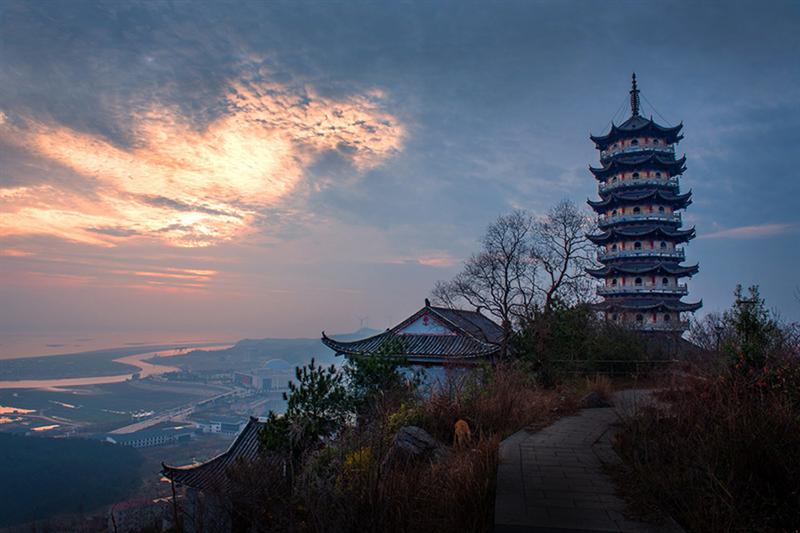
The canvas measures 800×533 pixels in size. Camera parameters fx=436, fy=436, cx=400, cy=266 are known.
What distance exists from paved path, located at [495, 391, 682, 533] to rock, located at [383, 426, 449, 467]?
2.64 ft

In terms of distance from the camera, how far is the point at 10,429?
54688 millimetres

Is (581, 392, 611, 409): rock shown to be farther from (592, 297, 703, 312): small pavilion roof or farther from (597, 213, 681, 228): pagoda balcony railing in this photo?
(597, 213, 681, 228): pagoda balcony railing

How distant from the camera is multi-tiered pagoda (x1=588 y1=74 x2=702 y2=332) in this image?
91.4ft

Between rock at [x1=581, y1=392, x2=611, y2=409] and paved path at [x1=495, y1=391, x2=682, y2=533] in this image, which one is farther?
rock at [x1=581, y1=392, x2=611, y2=409]

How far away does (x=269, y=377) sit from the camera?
3250 inches

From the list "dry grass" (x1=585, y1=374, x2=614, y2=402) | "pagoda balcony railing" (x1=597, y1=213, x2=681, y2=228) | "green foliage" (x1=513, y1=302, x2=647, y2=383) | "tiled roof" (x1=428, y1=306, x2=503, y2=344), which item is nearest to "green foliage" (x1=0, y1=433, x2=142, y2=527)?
"tiled roof" (x1=428, y1=306, x2=503, y2=344)

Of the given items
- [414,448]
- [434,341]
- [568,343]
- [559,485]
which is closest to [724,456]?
[559,485]

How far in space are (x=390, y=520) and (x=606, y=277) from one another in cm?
3008

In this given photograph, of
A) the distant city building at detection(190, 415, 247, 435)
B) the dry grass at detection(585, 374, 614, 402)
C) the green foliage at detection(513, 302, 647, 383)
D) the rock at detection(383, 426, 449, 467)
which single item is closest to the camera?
the rock at detection(383, 426, 449, 467)

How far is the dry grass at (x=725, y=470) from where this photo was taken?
3252 mm

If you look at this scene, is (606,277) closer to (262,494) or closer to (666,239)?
(666,239)

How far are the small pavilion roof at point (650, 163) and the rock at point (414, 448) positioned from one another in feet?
98.7

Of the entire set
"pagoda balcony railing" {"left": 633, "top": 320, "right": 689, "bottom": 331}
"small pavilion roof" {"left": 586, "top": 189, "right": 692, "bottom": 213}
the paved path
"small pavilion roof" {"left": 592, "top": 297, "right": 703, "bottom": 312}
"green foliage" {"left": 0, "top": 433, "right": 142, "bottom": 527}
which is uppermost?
"small pavilion roof" {"left": 586, "top": 189, "right": 692, "bottom": 213}

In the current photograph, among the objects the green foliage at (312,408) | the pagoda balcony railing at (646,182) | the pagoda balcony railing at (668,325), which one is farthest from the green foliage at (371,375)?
the pagoda balcony railing at (646,182)
